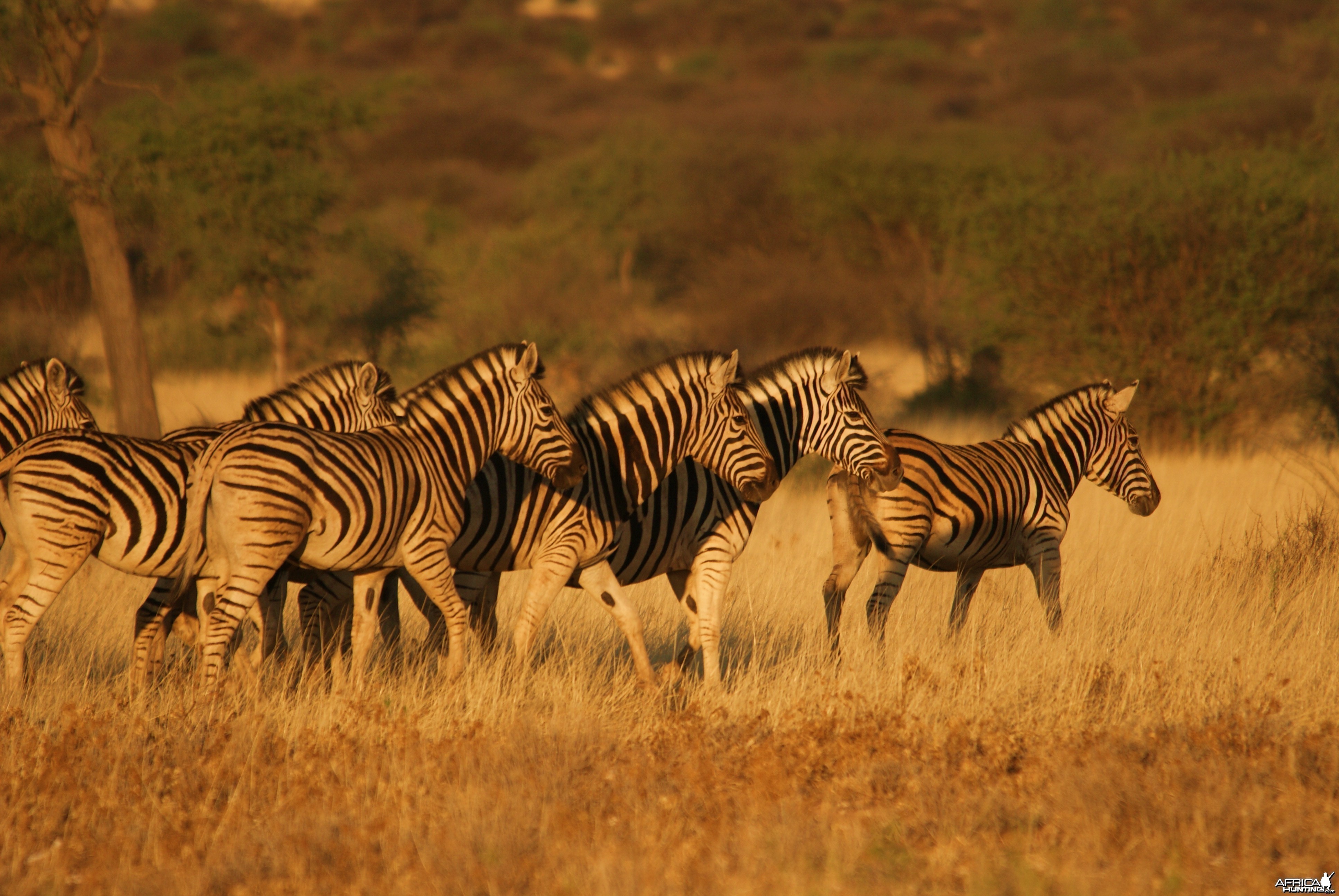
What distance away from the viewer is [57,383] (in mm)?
Answer: 7109

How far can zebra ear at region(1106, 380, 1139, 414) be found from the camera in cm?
775

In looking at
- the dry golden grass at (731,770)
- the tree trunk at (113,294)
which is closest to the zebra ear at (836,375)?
the dry golden grass at (731,770)

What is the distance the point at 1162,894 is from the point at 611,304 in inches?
830

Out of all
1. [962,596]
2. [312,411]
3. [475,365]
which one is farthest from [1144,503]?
[312,411]

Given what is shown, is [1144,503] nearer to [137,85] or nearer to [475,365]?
[475,365]

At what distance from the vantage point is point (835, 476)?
7.03 meters

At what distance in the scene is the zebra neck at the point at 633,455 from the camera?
6.31 m

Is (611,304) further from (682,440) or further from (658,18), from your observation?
(658,18)

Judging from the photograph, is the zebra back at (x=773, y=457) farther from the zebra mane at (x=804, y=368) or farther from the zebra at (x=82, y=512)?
the zebra at (x=82, y=512)

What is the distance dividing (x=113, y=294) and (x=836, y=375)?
9.36m

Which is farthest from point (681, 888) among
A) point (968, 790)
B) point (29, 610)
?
point (29, 610)

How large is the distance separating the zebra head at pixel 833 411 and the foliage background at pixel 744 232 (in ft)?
28.6

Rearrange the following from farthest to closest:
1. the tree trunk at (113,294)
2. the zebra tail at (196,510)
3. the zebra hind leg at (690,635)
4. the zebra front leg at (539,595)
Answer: the tree trunk at (113,294)
the zebra hind leg at (690,635)
the zebra front leg at (539,595)
the zebra tail at (196,510)

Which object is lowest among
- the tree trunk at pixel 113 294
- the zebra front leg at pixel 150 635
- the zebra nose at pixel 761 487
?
the zebra front leg at pixel 150 635
